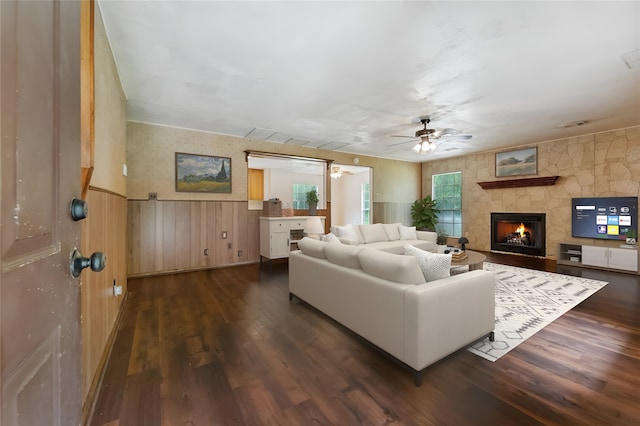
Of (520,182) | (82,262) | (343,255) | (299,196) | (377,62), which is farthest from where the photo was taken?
(299,196)

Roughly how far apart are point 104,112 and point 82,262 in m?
2.13

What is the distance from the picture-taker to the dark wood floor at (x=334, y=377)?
5.27 feet

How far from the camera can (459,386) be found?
1.85 meters

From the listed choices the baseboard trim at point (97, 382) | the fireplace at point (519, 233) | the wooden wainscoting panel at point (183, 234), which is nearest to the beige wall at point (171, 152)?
the wooden wainscoting panel at point (183, 234)

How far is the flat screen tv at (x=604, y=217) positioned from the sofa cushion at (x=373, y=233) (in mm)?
3977

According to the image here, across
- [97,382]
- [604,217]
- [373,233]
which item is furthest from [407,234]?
[97,382]

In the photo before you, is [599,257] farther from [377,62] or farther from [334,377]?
[334,377]

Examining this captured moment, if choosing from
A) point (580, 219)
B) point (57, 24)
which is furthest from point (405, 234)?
point (57, 24)

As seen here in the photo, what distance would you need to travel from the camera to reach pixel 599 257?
199 inches

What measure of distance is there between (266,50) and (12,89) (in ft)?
8.08

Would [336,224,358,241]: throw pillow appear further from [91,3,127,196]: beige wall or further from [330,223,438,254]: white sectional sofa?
[91,3,127,196]: beige wall

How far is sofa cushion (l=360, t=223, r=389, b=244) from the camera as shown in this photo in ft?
18.4

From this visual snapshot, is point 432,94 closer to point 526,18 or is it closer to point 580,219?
point 526,18

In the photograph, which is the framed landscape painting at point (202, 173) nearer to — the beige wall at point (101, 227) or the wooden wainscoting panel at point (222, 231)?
the wooden wainscoting panel at point (222, 231)
